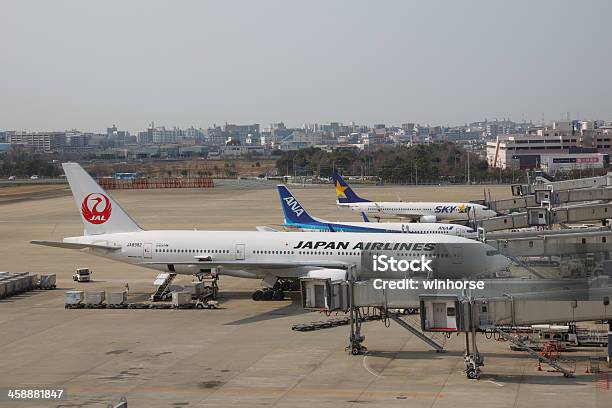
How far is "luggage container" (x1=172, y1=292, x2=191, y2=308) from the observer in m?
44.6

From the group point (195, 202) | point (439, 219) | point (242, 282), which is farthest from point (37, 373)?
point (195, 202)

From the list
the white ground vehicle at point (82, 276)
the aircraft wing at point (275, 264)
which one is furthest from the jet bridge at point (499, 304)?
the white ground vehicle at point (82, 276)

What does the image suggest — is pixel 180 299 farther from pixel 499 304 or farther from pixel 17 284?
pixel 499 304

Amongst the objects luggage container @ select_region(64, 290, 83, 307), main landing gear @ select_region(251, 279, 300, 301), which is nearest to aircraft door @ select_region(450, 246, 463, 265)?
main landing gear @ select_region(251, 279, 300, 301)

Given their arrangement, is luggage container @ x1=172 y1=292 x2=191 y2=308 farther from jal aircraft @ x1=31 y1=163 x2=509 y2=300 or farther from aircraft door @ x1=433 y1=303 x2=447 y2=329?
aircraft door @ x1=433 y1=303 x2=447 y2=329

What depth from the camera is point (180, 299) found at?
147 ft

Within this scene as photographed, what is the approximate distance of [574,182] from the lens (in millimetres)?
66250

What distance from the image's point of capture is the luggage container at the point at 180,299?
1757 inches

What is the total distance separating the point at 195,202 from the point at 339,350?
3831 inches

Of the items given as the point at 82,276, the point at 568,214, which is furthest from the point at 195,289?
the point at 568,214

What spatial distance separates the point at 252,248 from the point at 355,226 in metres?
19.4

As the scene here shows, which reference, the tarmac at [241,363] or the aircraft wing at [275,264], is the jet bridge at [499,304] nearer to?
the tarmac at [241,363]

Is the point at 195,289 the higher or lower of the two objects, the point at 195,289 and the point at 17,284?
the lower

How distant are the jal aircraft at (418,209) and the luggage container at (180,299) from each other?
46190mm
